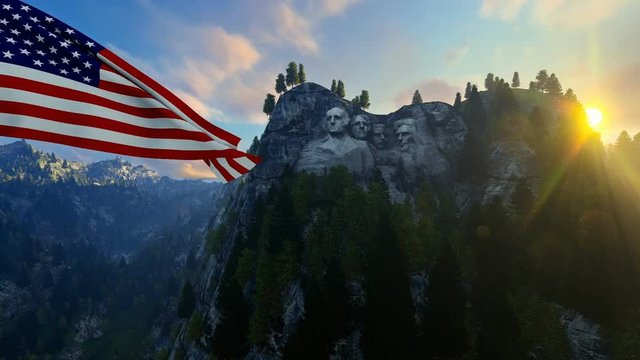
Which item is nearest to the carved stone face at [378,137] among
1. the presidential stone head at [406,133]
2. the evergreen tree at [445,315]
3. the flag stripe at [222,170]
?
the presidential stone head at [406,133]

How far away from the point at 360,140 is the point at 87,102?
11049 centimetres

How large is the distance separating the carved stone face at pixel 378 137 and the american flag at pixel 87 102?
361 ft

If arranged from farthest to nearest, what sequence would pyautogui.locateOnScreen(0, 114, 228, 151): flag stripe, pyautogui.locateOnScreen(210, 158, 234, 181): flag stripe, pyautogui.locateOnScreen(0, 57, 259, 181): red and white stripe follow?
1. pyautogui.locateOnScreen(210, 158, 234, 181): flag stripe
2. pyautogui.locateOnScreen(0, 57, 259, 181): red and white stripe
3. pyautogui.locateOnScreen(0, 114, 228, 151): flag stripe

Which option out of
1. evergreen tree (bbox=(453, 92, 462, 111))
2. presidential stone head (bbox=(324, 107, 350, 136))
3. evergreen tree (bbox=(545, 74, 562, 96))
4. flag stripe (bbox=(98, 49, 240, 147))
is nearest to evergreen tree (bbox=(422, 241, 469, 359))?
flag stripe (bbox=(98, 49, 240, 147))

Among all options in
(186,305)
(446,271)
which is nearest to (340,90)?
(186,305)

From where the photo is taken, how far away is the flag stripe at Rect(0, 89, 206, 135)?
11781mm

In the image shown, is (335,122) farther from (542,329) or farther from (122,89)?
(122,89)

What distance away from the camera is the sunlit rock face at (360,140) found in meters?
113

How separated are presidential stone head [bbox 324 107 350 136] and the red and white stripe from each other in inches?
4183

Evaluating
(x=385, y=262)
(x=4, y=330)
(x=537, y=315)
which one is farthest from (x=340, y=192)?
(x=4, y=330)

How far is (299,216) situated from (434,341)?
40.0 meters

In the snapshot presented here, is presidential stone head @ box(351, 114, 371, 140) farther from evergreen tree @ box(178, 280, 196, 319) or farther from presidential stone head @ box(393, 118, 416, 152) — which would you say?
evergreen tree @ box(178, 280, 196, 319)

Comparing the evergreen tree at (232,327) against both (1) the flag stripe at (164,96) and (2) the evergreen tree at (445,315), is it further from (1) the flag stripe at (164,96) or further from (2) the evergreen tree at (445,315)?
(1) the flag stripe at (164,96)

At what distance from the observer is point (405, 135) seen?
4744 inches
